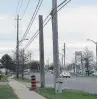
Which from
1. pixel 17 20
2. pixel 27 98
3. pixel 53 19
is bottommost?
pixel 27 98

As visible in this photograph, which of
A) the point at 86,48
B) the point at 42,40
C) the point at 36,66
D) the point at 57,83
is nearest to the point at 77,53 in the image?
the point at 86,48

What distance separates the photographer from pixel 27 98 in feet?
66.5

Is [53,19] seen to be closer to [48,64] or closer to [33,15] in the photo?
[33,15]

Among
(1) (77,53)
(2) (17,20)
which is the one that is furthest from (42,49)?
(1) (77,53)

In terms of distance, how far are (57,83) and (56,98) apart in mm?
4643

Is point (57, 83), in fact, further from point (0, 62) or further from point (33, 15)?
point (0, 62)

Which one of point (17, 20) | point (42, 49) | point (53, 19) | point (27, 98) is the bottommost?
point (27, 98)

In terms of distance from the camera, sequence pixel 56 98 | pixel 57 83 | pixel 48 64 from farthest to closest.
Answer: pixel 48 64 → pixel 57 83 → pixel 56 98

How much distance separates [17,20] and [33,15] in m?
49.1

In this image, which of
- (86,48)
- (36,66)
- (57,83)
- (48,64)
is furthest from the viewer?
(48,64)

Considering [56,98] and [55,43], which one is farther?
[55,43]

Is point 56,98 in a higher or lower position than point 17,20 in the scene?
lower

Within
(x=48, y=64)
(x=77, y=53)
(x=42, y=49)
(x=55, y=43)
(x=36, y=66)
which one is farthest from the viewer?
(x=48, y=64)

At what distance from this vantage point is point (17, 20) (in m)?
75.2
